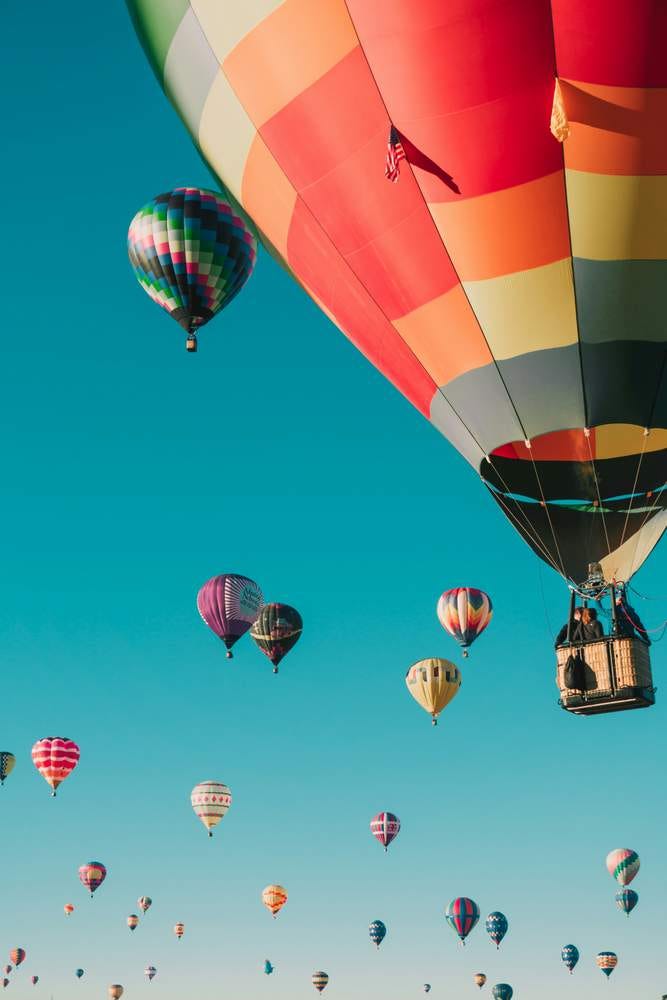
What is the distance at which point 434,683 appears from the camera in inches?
1062

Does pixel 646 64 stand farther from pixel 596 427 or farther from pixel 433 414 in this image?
pixel 433 414

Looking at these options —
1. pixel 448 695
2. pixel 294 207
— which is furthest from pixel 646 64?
pixel 448 695

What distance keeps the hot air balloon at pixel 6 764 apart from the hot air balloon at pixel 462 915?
1267 cm

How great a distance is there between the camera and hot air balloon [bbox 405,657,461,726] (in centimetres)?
2694

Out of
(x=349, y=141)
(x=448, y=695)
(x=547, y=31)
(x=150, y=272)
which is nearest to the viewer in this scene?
(x=547, y=31)

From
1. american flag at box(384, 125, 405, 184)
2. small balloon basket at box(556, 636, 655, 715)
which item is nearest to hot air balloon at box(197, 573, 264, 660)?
small balloon basket at box(556, 636, 655, 715)

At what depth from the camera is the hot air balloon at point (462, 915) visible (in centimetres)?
3600

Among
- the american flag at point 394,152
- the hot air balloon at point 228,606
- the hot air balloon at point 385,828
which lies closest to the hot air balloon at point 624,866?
the hot air balloon at point 385,828

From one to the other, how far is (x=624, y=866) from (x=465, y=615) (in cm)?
1588

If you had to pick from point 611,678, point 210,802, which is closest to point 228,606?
point 210,802

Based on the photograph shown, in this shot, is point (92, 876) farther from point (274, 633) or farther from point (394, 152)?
point (394, 152)

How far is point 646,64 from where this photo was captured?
966cm

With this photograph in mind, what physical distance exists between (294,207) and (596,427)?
333 centimetres

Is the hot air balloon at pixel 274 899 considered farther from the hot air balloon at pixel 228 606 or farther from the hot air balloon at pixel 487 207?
the hot air balloon at pixel 487 207
